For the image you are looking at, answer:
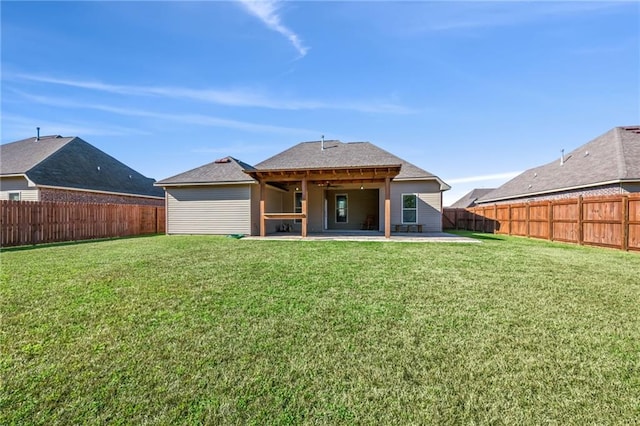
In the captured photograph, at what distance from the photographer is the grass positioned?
2.30 meters

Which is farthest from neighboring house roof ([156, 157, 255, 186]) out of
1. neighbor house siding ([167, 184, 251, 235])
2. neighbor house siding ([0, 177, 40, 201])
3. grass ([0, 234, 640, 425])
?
grass ([0, 234, 640, 425])

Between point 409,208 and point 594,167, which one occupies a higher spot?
point 594,167

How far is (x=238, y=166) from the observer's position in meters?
15.0

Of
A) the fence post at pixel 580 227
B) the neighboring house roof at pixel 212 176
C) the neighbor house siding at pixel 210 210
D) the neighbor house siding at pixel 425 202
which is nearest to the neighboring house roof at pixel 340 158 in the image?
the neighbor house siding at pixel 425 202

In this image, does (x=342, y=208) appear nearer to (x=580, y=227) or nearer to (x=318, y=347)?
(x=580, y=227)

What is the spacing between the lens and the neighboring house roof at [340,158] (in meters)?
14.8

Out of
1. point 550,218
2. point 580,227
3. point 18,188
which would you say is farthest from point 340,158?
point 18,188

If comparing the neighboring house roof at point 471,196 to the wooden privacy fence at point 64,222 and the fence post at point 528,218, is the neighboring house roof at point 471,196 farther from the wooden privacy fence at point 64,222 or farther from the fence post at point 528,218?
the wooden privacy fence at point 64,222

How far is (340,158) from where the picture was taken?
15633 millimetres

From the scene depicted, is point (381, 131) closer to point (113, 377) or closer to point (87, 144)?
point (113, 377)

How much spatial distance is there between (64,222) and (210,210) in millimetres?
5550

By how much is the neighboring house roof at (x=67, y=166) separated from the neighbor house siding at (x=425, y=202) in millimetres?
17008

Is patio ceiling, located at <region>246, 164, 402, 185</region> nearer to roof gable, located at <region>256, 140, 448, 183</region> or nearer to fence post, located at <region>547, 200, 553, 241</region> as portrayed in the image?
roof gable, located at <region>256, 140, 448, 183</region>

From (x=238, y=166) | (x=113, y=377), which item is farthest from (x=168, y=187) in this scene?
(x=113, y=377)
